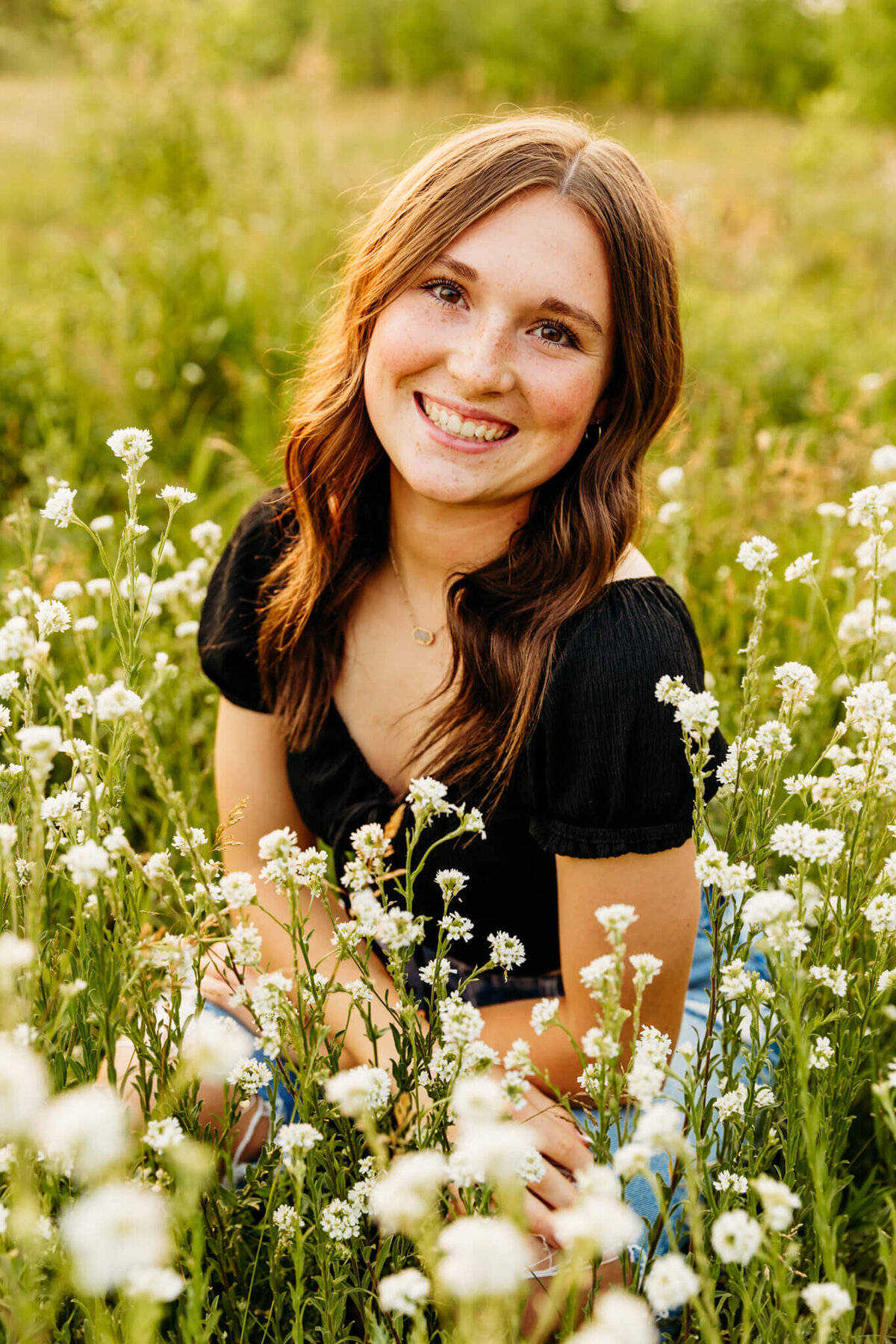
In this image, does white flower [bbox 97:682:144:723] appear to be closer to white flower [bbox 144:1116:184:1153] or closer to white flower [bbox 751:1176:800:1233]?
white flower [bbox 144:1116:184:1153]

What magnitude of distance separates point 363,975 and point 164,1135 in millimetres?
345

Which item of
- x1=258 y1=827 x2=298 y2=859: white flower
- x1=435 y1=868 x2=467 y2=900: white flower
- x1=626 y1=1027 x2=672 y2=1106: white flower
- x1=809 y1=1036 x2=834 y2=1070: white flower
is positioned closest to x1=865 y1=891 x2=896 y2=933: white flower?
x1=809 y1=1036 x2=834 y2=1070: white flower

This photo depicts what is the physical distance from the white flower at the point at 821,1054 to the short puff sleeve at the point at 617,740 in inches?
17.4

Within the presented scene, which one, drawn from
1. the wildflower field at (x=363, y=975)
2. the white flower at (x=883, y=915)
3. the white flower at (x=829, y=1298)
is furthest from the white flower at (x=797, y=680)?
the white flower at (x=829, y=1298)

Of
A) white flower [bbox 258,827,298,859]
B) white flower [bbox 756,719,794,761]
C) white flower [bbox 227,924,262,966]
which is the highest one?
white flower [bbox 756,719,794,761]

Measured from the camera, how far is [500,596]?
1921mm

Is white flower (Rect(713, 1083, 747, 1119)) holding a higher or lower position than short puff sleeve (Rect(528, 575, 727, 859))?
lower

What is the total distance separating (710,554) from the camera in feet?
11.2

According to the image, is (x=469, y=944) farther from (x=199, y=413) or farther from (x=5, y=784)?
(x=199, y=413)

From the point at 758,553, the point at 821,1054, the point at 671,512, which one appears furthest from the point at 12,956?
the point at 671,512

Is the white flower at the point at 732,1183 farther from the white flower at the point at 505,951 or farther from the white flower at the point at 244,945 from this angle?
the white flower at the point at 244,945

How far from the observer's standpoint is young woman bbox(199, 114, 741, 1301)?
173cm

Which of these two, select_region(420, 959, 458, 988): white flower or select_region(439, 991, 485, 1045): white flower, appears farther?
select_region(420, 959, 458, 988): white flower

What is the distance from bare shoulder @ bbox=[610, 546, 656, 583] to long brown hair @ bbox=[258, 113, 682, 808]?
0.10 feet
